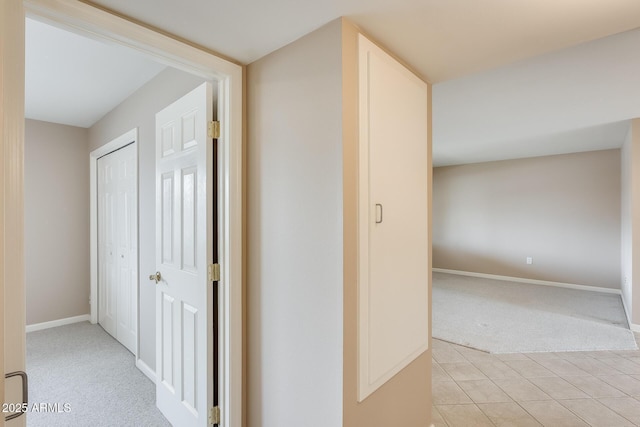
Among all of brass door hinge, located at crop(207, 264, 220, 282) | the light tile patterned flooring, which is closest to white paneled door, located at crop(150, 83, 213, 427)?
brass door hinge, located at crop(207, 264, 220, 282)

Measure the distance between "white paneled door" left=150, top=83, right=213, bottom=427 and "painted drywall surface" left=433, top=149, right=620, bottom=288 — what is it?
6420mm

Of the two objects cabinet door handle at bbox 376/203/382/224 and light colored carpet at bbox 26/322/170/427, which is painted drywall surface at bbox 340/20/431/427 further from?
light colored carpet at bbox 26/322/170/427

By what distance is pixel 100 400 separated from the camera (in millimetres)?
2293

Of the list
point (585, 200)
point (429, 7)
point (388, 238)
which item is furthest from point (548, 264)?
point (429, 7)

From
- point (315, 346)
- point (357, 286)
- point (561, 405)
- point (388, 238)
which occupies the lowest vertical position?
point (561, 405)

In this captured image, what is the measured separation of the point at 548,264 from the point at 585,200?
1311mm

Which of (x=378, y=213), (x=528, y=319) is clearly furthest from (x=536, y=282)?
(x=378, y=213)

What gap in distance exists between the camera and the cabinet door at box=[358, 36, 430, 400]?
4.43ft

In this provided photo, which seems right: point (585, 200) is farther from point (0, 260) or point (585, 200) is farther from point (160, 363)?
point (0, 260)

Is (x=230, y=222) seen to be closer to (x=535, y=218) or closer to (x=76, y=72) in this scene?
(x=76, y=72)

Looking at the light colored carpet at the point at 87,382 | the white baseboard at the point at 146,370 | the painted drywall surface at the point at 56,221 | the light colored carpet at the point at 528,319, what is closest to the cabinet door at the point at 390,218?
the light colored carpet at the point at 87,382

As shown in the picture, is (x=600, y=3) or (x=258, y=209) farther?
(x=258, y=209)

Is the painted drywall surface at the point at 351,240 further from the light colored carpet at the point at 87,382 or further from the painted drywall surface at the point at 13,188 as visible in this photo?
the light colored carpet at the point at 87,382

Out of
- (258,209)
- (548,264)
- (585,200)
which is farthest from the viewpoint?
(548,264)
